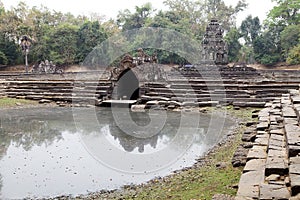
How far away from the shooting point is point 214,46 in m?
32.3

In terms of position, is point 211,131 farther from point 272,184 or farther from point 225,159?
point 272,184

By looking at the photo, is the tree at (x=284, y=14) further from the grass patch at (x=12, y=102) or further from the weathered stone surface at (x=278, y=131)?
the weathered stone surface at (x=278, y=131)

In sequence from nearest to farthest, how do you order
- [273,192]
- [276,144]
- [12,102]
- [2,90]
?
[273,192]
[276,144]
[12,102]
[2,90]

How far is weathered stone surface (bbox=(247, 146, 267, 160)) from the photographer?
670 cm

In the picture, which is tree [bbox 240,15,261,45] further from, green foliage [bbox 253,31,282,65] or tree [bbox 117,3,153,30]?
tree [bbox 117,3,153,30]

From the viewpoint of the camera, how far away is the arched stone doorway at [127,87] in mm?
22188

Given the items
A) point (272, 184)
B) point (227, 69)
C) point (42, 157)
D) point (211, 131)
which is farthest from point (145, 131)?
point (227, 69)

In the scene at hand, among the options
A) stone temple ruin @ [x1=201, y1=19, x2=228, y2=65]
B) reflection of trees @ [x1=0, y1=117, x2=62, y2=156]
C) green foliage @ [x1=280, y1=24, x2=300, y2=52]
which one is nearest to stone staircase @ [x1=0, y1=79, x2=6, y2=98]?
reflection of trees @ [x1=0, y1=117, x2=62, y2=156]

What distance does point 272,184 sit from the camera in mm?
5016

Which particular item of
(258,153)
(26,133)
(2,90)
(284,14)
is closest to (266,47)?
(284,14)

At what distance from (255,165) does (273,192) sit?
149cm

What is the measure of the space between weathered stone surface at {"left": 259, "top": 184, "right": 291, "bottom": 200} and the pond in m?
3.24

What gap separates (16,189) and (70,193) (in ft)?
3.80

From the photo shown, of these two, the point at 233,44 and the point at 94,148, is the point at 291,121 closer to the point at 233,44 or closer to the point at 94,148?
the point at 94,148
